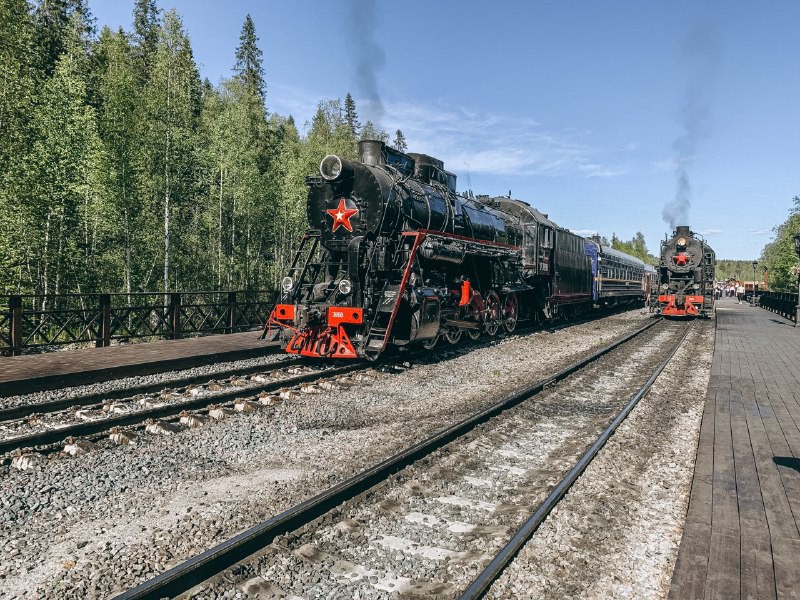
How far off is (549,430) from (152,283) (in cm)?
2324

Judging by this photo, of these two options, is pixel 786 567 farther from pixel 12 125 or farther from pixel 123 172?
pixel 123 172

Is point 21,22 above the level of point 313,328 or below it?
above

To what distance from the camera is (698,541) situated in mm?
3611

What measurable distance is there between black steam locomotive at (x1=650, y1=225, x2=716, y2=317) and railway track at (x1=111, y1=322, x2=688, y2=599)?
2052cm

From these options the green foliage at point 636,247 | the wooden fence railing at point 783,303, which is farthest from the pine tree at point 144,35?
the green foliage at point 636,247

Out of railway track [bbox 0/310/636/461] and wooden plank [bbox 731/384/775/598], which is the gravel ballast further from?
wooden plank [bbox 731/384/775/598]

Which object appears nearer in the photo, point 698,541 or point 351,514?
point 698,541

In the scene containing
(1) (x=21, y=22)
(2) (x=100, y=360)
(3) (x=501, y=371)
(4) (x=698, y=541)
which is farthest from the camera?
(1) (x=21, y=22)

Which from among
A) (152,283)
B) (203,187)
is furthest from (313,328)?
(203,187)

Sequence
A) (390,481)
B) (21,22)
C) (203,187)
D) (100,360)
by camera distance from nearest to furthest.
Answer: (390,481) → (100,360) → (21,22) → (203,187)

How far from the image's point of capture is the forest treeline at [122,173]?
618 inches

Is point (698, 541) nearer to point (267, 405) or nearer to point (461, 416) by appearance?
point (461, 416)

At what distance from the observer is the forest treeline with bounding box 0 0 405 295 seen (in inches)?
618

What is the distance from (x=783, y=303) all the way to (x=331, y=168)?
26.7 m
